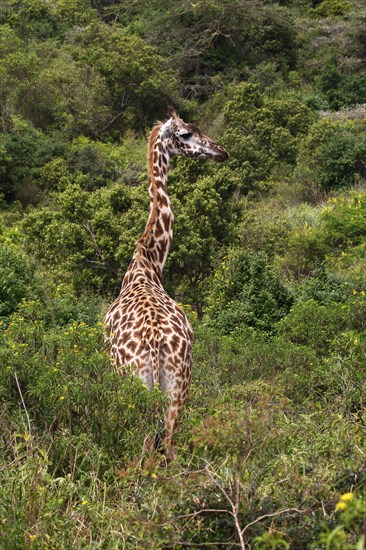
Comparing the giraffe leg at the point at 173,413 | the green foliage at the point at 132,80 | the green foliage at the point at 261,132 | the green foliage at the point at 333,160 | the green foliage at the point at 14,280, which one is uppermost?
the giraffe leg at the point at 173,413

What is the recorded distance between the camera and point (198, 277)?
1546 cm

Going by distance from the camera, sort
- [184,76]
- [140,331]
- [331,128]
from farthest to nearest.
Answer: [184,76] → [331,128] → [140,331]

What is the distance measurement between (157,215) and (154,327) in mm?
2176

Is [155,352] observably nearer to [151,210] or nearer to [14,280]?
[151,210]

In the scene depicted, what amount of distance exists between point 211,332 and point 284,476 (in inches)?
280

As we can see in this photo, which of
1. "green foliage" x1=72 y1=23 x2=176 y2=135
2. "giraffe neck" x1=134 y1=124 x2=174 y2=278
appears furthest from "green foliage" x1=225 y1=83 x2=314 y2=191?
"giraffe neck" x1=134 y1=124 x2=174 y2=278

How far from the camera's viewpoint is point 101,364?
19.5 feet

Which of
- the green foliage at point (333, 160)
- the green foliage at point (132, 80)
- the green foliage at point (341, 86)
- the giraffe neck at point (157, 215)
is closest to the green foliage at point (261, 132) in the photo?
the green foliage at point (333, 160)

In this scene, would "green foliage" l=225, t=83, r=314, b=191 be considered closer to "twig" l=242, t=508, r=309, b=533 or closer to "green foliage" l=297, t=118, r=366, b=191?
"green foliage" l=297, t=118, r=366, b=191

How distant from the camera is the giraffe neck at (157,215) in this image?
816cm

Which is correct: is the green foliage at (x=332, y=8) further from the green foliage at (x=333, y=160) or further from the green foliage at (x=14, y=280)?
the green foliage at (x=14, y=280)

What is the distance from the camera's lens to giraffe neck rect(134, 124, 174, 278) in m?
8.16

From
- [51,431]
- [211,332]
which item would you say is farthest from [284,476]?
[211,332]

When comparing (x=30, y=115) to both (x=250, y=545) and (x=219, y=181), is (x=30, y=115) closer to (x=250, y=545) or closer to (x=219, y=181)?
(x=219, y=181)
